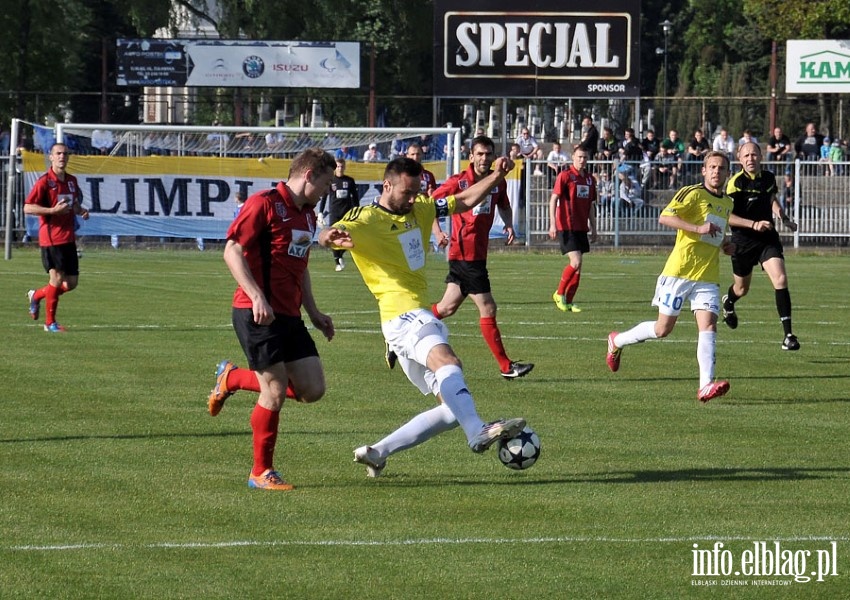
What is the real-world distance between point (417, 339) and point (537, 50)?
29198mm

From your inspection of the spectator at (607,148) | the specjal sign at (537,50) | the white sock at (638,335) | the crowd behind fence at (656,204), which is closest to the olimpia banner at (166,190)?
the crowd behind fence at (656,204)

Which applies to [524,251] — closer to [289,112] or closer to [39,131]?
[39,131]

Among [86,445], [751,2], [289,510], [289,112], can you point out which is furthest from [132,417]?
[751,2]

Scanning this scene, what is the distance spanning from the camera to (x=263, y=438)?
27.1 ft

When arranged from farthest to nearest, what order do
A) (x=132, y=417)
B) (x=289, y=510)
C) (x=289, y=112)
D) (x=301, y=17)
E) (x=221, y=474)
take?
(x=301, y=17)
(x=289, y=112)
(x=132, y=417)
(x=221, y=474)
(x=289, y=510)

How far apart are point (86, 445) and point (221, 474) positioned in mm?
1375

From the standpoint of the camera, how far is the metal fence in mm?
33281

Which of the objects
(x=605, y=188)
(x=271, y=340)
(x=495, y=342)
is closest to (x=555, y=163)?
(x=605, y=188)

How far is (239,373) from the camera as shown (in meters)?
9.45

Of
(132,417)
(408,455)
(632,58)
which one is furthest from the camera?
(632,58)

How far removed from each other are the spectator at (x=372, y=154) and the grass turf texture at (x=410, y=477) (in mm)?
16840

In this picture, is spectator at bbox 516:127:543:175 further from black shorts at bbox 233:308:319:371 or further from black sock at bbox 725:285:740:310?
black shorts at bbox 233:308:319:371

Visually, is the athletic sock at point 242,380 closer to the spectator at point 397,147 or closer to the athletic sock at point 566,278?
the athletic sock at point 566,278

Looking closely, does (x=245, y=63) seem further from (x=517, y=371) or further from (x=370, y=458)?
(x=370, y=458)
